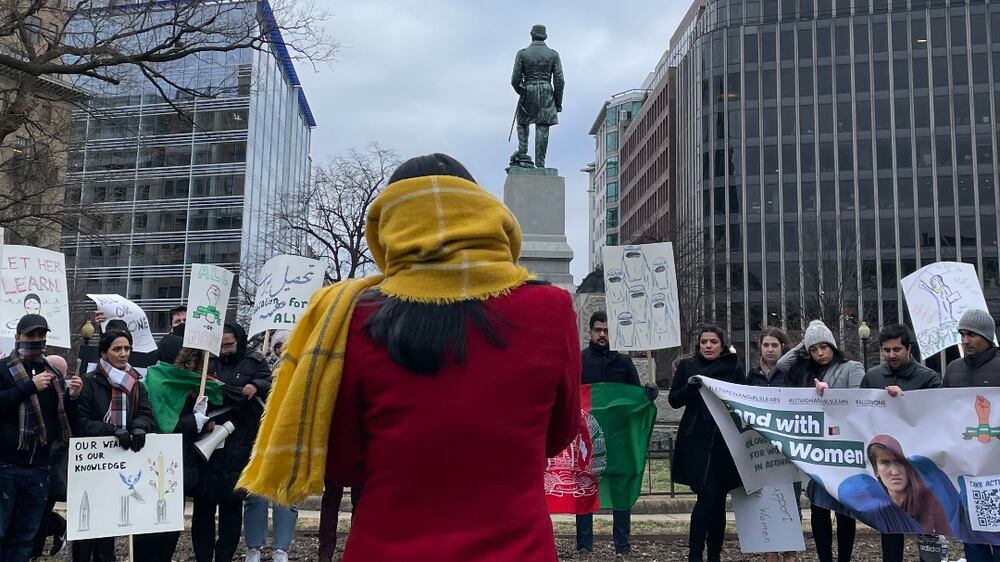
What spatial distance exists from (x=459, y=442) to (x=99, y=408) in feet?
18.1

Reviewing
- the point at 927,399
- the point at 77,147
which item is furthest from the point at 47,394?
the point at 77,147

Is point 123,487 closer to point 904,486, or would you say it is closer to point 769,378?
point 769,378

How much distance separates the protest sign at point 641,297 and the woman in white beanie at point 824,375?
1123 mm

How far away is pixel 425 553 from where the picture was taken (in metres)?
2.13

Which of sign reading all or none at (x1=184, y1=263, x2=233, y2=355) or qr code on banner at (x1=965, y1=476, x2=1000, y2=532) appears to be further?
sign reading all or none at (x1=184, y1=263, x2=233, y2=355)

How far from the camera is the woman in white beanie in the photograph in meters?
7.46

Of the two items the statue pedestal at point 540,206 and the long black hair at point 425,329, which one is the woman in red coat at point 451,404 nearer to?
the long black hair at point 425,329

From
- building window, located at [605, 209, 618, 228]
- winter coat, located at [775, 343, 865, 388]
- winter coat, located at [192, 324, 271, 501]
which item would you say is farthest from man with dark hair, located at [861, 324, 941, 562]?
building window, located at [605, 209, 618, 228]

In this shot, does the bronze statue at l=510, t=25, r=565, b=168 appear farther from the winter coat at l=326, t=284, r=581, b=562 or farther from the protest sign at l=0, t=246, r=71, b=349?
the winter coat at l=326, t=284, r=581, b=562

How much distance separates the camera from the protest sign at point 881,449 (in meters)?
6.44

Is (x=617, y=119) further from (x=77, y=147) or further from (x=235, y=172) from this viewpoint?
(x=77, y=147)

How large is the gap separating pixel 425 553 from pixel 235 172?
233 ft

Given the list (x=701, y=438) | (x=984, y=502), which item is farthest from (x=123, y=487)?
(x=984, y=502)

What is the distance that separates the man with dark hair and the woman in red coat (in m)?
5.42
